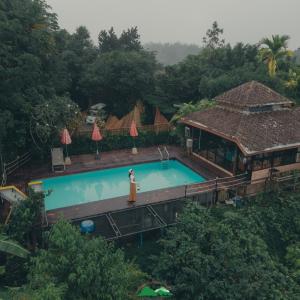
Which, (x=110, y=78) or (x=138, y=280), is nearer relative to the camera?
(x=138, y=280)

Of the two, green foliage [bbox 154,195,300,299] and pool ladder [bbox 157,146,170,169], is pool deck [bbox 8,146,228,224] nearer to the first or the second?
pool ladder [bbox 157,146,170,169]

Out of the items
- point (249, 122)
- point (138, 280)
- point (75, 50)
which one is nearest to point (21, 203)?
point (138, 280)

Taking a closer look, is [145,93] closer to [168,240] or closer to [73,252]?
[168,240]

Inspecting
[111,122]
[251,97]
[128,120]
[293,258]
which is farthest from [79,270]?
[111,122]

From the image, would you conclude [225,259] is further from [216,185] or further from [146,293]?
[216,185]

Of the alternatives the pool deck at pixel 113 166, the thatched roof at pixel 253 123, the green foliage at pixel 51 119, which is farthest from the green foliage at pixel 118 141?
the thatched roof at pixel 253 123

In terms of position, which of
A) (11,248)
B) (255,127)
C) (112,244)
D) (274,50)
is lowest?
(11,248)

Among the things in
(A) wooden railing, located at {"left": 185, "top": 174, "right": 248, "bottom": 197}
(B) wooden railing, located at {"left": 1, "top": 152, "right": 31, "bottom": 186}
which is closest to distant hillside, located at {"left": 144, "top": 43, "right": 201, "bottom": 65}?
(B) wooden railing, located at {"left": 1, "top": 152, "right": 31, "bottom": 186}
